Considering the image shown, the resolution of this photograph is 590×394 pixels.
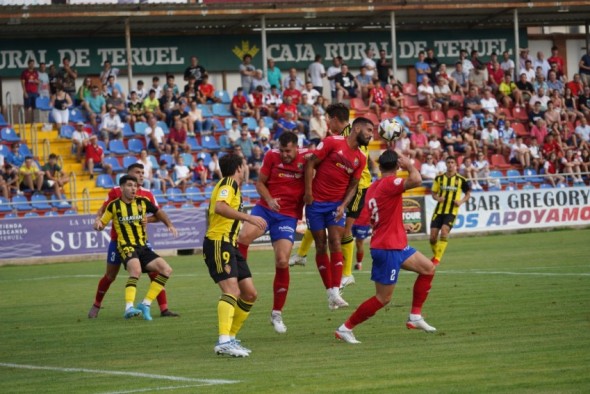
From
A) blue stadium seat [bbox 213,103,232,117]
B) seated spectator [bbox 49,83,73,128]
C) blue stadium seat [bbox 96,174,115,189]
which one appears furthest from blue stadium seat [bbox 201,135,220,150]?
seated spectator [bbox 49,83,73,128]

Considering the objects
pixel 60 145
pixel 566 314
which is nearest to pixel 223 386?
pixel 566 314

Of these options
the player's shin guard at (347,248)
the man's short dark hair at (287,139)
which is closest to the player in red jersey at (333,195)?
the man's short dark hair at (287,139)

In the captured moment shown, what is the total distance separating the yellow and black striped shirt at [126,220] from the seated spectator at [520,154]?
23736 mm

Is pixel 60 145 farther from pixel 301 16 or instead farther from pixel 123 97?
pixel 301 16

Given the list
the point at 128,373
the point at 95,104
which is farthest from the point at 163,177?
the point at 128,373

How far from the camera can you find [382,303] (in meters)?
11.9

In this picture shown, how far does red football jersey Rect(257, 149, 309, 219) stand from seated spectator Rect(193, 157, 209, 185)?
18903 mm

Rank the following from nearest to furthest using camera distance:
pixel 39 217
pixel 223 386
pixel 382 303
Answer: pixel 223 386 < pixel 382 303 < pixel 39 217

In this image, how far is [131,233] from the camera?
1622cm

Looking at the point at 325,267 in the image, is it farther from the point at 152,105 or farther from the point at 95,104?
the point at 152,105

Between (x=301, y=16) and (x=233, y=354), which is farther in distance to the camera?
(x=301, y=16)

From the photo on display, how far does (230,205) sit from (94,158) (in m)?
22.0

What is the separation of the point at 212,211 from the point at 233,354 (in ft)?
4.98

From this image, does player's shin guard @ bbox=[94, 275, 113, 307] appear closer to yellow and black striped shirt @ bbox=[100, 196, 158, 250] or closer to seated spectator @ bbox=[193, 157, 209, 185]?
yellow and black striped shirt @ bbox=[100, 196, 158, 250]
